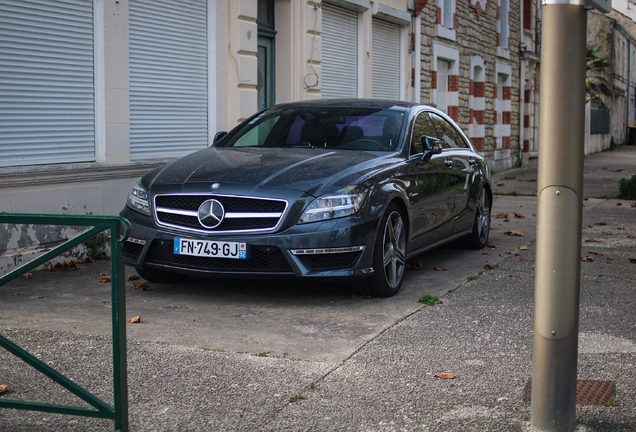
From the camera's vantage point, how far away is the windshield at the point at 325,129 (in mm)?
7953

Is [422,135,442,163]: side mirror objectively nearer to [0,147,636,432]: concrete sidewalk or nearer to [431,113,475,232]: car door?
[431,113,475,232]: car door

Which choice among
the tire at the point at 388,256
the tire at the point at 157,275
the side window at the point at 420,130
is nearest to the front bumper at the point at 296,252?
the tire at the point at 388,256

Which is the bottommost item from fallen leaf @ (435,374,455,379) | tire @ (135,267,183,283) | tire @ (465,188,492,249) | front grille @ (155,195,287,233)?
fallen leaf @ (435,374,455,379)

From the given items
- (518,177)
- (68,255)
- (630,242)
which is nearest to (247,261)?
(68,255)

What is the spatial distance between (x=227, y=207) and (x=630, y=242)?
608cm

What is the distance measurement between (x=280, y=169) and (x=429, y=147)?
1.59m

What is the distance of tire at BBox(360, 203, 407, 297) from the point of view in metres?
6.83

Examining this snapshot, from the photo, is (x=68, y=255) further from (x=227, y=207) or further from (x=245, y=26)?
(x=245, y=26)

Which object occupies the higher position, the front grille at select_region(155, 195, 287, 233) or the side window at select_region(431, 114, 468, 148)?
the side window at select_region(431, 114, 468, 148)

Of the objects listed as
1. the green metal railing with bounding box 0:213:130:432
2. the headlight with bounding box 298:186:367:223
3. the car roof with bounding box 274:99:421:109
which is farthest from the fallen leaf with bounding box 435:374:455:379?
the car roof with bounding box 274:99:421:109

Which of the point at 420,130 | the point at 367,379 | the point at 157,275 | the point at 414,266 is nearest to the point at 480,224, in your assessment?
the point at 414,266

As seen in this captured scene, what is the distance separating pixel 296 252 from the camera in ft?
21.2

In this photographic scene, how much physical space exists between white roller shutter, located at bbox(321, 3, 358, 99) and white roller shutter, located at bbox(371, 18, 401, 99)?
42.1 inches

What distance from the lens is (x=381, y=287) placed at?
6.93 meters
